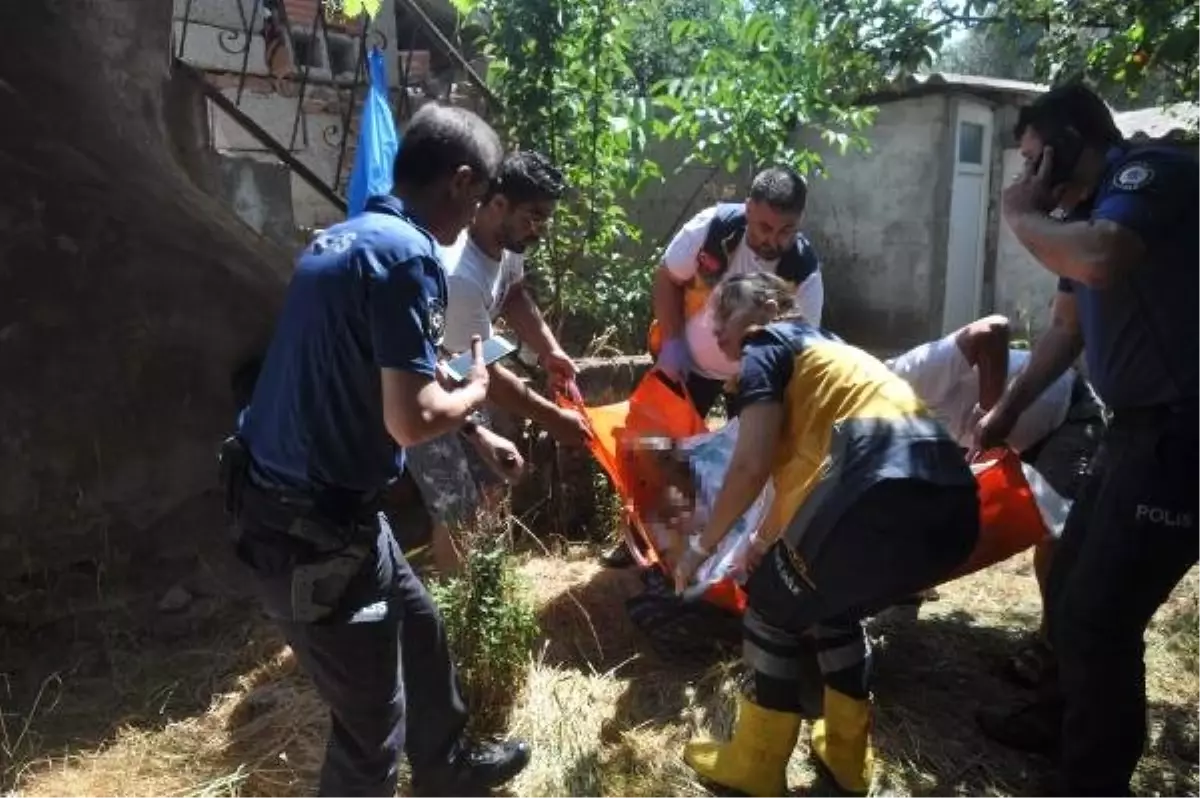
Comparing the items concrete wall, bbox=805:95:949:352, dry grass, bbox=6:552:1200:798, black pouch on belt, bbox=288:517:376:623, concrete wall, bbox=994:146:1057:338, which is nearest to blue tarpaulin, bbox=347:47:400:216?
dry grass, bbox=6:552:1200:798

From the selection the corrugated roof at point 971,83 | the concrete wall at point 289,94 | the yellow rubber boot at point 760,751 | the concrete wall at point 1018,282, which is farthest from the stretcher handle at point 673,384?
the concrete wall at point 1018,282

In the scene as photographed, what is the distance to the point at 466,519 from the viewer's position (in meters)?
3.23

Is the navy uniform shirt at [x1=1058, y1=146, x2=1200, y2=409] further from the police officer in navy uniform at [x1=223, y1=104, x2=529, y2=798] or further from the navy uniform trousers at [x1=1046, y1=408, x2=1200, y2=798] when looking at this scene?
the police officer in navy uniform at [x1=223, y1=104, x2=529, y2=798]

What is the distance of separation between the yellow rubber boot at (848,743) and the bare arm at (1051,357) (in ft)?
3.52

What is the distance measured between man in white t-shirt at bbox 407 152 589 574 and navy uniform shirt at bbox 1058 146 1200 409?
1686 mm

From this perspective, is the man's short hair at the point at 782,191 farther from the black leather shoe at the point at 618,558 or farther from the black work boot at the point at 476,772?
the black work boot at the point at 476,772

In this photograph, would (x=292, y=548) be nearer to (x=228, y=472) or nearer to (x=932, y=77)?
(x=228, y=472)

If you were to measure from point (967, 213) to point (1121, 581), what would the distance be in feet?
27.7

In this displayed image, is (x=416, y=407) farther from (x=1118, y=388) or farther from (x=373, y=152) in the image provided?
(x=373, y=152)

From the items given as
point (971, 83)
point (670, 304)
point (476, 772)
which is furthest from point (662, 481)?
point (971, 83)

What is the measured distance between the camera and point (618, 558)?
4246mm

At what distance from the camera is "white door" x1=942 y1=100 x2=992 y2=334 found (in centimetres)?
981

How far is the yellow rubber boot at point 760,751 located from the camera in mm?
2666

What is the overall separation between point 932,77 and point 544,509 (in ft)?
22.3
